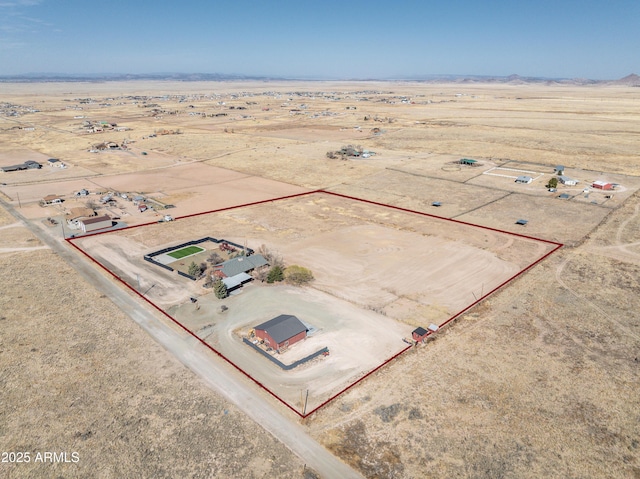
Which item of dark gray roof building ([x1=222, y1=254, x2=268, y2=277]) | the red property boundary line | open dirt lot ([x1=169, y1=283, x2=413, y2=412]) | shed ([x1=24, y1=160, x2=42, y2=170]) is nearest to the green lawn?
the red property boundary line

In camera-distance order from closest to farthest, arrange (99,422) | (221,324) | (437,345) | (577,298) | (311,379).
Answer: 1. (99,422)
2. (311,379)
3. (437,345)
4. (221,324)
5. (577,298)

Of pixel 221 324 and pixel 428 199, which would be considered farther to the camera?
pixel 428 199

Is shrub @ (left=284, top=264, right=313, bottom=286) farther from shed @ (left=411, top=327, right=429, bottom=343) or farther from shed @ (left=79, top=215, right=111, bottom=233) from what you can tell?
shed @ (left=79, top=215, right=111, bottom=233)

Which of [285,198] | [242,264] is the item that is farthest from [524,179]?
[242,264]

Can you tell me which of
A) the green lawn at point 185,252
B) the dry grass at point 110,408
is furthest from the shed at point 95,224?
the dry grass at point 110,408

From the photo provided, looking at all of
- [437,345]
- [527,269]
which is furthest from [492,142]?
[437,345]

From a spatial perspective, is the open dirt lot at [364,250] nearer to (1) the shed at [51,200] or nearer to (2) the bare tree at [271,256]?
(2) the bare tree at [271,256]

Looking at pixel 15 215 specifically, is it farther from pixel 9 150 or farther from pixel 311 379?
pixel 9 150

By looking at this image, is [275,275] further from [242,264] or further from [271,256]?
[271,256]
